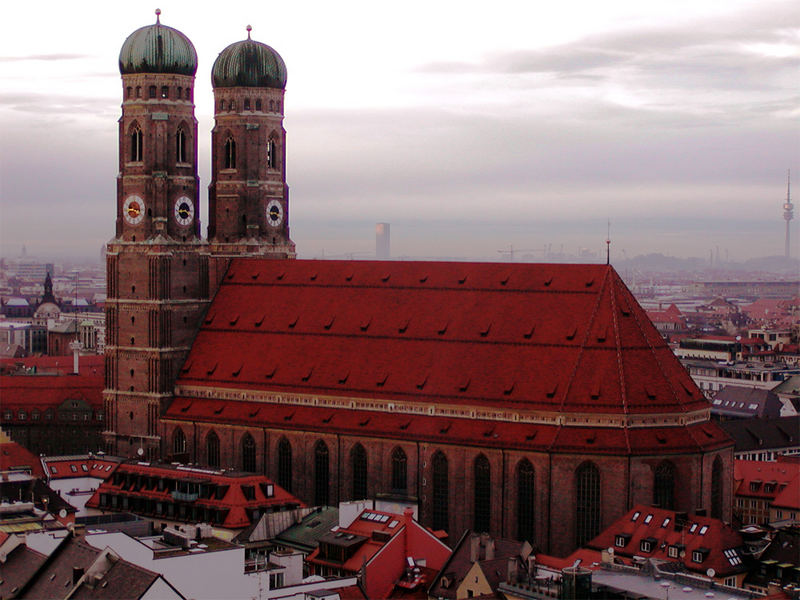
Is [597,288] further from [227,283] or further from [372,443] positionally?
[227,283]

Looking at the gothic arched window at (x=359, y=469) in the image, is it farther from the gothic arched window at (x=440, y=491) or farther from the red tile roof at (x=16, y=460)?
the red tile roof at (x=16, y=460)

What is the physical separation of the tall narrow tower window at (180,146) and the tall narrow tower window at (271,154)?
864 cm

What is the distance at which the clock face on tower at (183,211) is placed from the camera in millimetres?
127625

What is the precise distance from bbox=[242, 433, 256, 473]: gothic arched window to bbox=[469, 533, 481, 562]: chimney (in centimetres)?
3172

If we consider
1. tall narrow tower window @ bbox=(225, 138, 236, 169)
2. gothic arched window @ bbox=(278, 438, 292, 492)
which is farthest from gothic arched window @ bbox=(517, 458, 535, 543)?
tall narrow tower window @ bbox=(225, 138, 236, 169)

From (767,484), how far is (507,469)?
96.7ft

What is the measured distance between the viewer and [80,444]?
15450cm

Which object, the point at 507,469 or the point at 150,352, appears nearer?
the point at 507,469

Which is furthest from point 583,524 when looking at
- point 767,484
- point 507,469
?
point 767,484

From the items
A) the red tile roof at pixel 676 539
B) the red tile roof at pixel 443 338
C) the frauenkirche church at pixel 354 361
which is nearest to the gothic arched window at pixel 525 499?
the frauenkirche church at pixel 354 361

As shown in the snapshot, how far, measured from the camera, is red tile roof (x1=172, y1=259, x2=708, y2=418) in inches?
4272

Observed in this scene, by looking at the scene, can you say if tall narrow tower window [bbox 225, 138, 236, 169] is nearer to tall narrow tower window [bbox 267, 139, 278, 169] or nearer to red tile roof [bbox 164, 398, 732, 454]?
tall narrow tower window [bbox 267, 139, 278, 169]

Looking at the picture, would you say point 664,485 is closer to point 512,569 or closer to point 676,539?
point 676,539

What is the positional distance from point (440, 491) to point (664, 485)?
1507 centimetres
